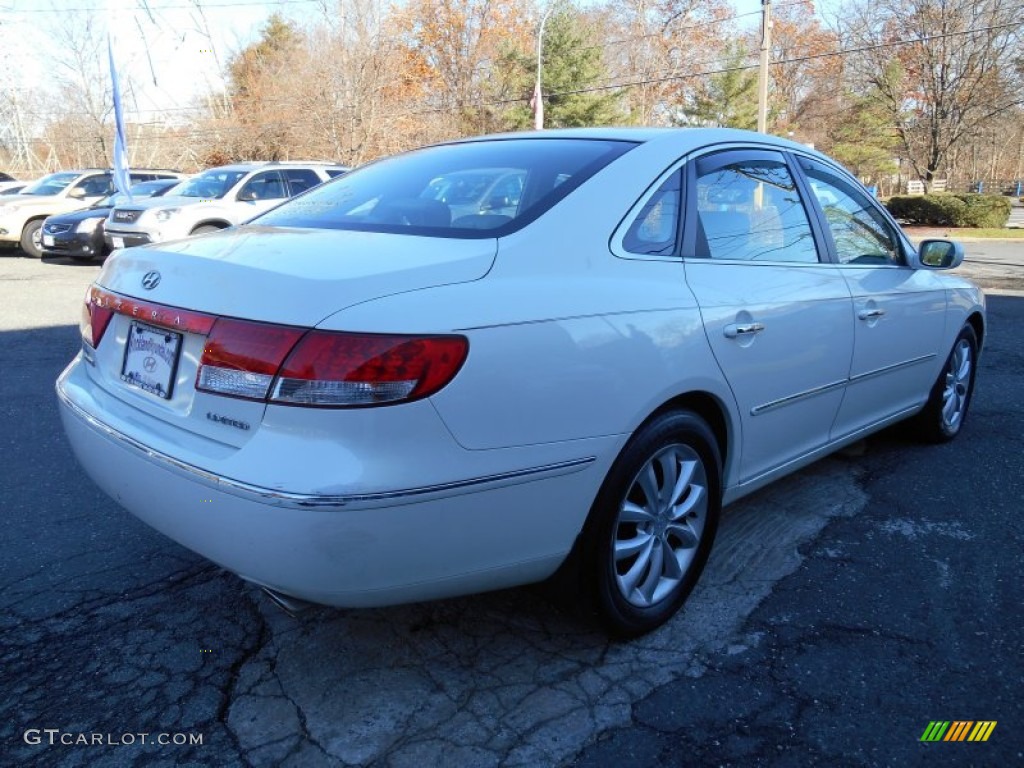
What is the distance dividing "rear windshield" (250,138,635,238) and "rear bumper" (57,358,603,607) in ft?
2.44

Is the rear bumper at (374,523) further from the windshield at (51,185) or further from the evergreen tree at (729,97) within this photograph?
the evergreen tree at (729,97)

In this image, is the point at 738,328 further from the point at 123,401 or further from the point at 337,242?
the point at 123,401

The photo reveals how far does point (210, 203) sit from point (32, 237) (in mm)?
5357

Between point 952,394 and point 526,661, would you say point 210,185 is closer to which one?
point 952,394

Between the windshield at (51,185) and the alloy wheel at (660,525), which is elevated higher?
the windshield at (51,185)

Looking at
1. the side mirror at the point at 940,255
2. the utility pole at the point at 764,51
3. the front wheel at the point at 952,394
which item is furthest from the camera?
the utility pole at the point at 764,51

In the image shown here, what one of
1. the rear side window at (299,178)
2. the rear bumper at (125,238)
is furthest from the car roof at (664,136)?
the rear side window at (299,178)

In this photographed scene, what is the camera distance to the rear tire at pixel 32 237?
48.8 feet

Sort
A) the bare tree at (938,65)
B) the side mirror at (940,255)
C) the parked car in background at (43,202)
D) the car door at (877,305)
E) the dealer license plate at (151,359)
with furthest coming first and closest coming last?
the bare tree at (938,65), the parked car in background at (43,202), the side mirror at (940,255), the car door at (877,305), the dealer license plate at (151,359)

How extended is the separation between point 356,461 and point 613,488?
0.81m

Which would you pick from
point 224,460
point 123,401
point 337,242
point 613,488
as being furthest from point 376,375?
point 123,401

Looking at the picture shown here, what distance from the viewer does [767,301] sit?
284cm

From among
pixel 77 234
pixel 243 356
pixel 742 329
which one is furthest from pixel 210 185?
pixel 243 356

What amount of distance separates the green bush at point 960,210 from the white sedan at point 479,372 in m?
26.7
